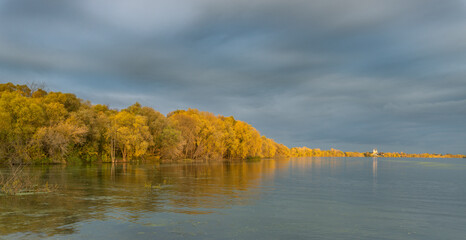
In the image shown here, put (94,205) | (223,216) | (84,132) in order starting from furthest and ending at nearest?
1. (84,132)
2. (94,205)
3. (223,216)

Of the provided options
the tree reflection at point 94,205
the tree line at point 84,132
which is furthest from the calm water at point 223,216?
the tree line at point 84,132

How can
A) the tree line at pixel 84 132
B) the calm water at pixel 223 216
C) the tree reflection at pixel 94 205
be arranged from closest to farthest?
the calm water at pixel 223 216, the tree reflection at pixel 94 205, the tree line at pixel 84 132

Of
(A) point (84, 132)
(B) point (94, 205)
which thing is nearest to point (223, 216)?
(B) point (94, 205)

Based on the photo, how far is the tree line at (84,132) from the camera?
66312 millimetres

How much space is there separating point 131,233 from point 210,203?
9219mm

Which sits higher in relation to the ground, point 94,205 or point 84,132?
point 84,132

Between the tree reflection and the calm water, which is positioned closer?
the calm water

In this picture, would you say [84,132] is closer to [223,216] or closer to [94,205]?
[94,205]

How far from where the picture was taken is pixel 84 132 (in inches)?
3027

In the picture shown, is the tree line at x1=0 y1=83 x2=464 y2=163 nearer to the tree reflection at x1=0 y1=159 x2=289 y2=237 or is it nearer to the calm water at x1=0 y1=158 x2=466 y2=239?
the tree reflection at x1=0 y1=159 x2=289 y2=237

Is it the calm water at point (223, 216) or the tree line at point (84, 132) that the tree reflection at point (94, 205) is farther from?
the tree line at point (84, 132)

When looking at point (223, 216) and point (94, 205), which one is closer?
point (223, 216)

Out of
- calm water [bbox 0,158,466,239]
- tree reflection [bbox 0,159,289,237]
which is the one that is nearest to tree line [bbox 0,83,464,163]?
tree reflection [bbox 0,159,289,237]

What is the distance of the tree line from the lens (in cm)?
6631
